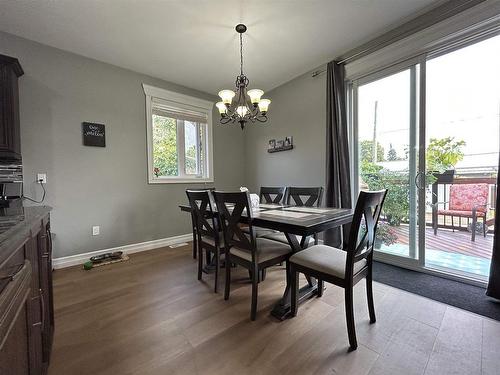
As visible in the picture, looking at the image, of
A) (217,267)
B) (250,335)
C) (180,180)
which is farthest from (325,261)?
(180,180)

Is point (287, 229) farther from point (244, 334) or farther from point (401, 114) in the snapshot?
point (401, 114)

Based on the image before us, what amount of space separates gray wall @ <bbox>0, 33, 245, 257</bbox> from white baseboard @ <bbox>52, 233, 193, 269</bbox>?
6 centimetres

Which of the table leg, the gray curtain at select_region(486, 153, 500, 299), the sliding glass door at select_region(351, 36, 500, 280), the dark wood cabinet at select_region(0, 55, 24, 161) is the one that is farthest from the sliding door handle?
the dark wood cabinet at select_region(0, 55, 24, 161)

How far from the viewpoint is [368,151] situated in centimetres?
275

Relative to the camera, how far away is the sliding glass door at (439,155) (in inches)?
77.7

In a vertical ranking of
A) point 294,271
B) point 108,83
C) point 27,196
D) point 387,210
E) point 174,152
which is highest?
point 108,83

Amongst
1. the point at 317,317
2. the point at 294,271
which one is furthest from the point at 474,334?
the point at 294,271

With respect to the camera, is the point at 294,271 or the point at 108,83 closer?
the point at 294,271

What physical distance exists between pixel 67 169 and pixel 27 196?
45 centimetres

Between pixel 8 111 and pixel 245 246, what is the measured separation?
2.50 m

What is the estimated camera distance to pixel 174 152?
11.6ft

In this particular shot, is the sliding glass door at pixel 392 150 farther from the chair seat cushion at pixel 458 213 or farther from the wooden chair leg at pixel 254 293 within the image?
the wooden chair leg at pixel 254 293

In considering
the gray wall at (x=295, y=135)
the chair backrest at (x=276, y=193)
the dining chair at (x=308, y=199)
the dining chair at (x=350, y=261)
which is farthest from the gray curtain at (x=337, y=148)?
the dining chair at (x=350, y=261)

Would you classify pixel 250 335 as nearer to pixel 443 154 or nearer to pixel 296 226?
pixel 296 226
